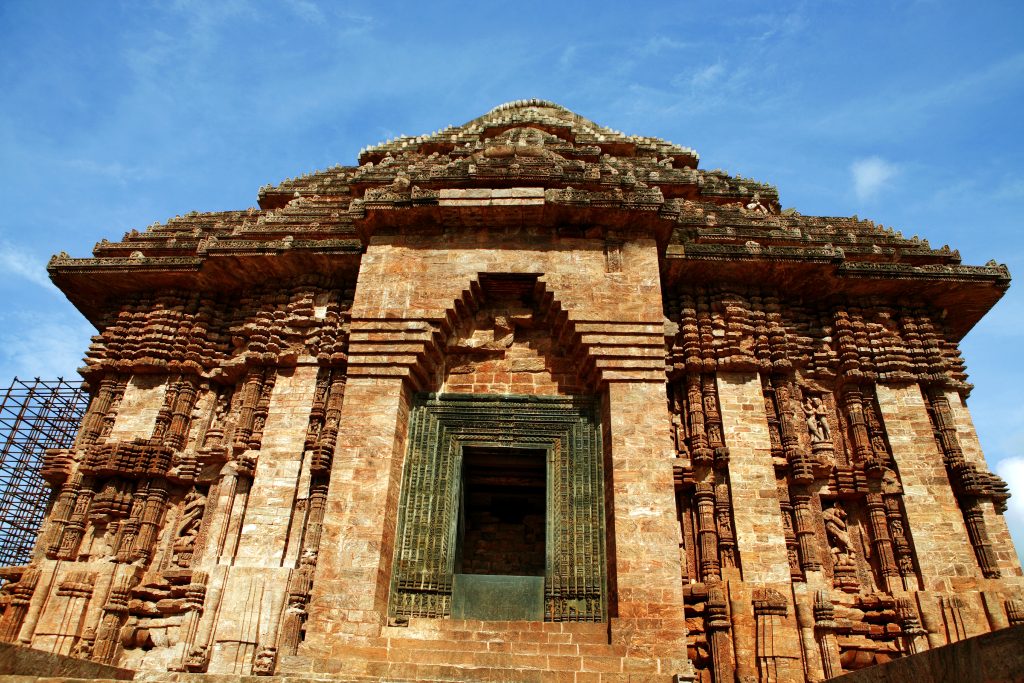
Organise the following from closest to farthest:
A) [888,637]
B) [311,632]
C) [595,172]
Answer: [311,632] < [888,637] < [595,172]

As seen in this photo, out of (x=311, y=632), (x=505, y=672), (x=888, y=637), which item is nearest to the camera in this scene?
(x=505, y=672)

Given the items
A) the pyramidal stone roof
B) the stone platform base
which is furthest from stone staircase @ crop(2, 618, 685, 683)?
the pyramidal stone roof

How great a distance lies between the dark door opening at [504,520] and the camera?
11.7 metres

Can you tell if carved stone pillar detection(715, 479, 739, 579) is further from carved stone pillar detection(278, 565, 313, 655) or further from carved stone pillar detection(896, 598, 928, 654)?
carved stone pillar detection(278, 565, 313, 655)

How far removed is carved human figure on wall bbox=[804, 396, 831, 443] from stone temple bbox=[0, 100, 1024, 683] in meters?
0.04

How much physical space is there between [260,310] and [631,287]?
21.3 feet

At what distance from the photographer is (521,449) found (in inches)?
417

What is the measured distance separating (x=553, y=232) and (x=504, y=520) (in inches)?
203

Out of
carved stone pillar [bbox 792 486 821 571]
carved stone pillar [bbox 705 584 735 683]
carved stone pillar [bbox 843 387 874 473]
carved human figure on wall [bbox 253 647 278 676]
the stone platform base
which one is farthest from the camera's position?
carved stone pillar [bbox 843 387 874 473]

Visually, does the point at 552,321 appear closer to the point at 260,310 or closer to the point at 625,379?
the point at 625,379

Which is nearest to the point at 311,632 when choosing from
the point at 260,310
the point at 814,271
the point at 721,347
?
the point at 260,310

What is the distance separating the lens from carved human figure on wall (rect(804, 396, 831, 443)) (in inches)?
447

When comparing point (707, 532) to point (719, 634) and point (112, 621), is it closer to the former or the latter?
point (719, 634)

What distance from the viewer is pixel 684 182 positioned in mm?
14484
